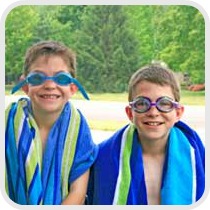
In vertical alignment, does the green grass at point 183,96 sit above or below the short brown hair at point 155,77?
below

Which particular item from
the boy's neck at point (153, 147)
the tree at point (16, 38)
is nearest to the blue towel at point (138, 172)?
the boy's neck at point (153, 147)

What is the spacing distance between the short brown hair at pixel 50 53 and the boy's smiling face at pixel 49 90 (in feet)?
0.04

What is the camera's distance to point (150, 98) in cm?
106

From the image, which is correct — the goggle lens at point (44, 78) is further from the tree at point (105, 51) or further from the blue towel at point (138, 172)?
the blue towel at point (138, 172)

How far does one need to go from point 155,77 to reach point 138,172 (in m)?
0.25

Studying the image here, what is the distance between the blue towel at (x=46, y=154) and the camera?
3.51 ft

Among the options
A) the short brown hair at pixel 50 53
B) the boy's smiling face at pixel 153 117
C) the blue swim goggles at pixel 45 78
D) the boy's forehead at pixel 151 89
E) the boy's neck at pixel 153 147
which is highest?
the short brown hair at pixel 50 53

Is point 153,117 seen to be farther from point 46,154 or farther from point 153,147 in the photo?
point 46,154

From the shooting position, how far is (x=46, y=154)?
3.54 feet

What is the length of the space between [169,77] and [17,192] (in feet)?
Result: 1.61

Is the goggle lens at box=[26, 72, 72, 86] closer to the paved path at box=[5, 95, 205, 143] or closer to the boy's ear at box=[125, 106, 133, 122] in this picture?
the paved path at box=[5, 95, 205, 143]

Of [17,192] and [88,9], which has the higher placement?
[88,9]
